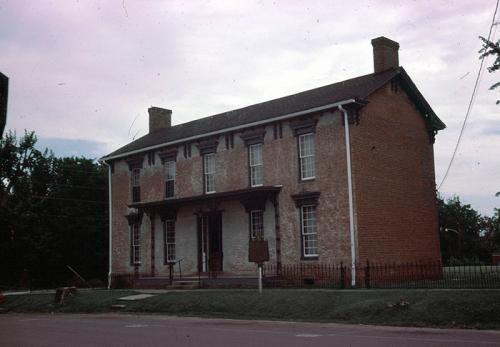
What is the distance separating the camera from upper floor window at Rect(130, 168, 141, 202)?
1341 inches

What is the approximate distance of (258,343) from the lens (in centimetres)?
1138

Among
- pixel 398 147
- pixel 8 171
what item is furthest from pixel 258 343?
pixel 8 171

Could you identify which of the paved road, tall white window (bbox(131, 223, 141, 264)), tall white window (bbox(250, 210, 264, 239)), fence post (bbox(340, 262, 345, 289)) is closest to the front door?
tall white window (bbox(250, 210, 264, 239))

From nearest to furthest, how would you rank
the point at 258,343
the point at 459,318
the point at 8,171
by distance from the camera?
the point at 258,343 < the point at 459,318 < the point at 8,171

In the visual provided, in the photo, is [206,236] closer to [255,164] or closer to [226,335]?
[255,164]

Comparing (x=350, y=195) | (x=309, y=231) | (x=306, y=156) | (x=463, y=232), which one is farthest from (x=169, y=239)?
(x=463, y=232)

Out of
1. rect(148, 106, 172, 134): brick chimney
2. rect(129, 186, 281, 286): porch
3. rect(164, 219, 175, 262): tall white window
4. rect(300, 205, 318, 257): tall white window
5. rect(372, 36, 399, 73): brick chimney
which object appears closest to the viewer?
rect(300, 205, 318, 257): tall white window

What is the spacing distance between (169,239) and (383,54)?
45.0 ft

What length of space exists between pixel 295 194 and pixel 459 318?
1232cm

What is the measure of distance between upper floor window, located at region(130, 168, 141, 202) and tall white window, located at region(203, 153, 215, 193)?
552cm

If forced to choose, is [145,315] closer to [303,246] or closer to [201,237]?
[303,246]

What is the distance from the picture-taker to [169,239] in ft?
104

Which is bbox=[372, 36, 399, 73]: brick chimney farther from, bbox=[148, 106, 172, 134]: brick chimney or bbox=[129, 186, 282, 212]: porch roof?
bbox=[148, 106, 172, 134]: brick chimney

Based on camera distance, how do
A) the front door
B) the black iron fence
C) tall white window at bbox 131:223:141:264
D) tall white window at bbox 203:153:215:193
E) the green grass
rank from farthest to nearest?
tall white window at bbox 131:223:141:264
tall white window at bbox 203:153:215:193
the front door
the black iron fence
the green grass
